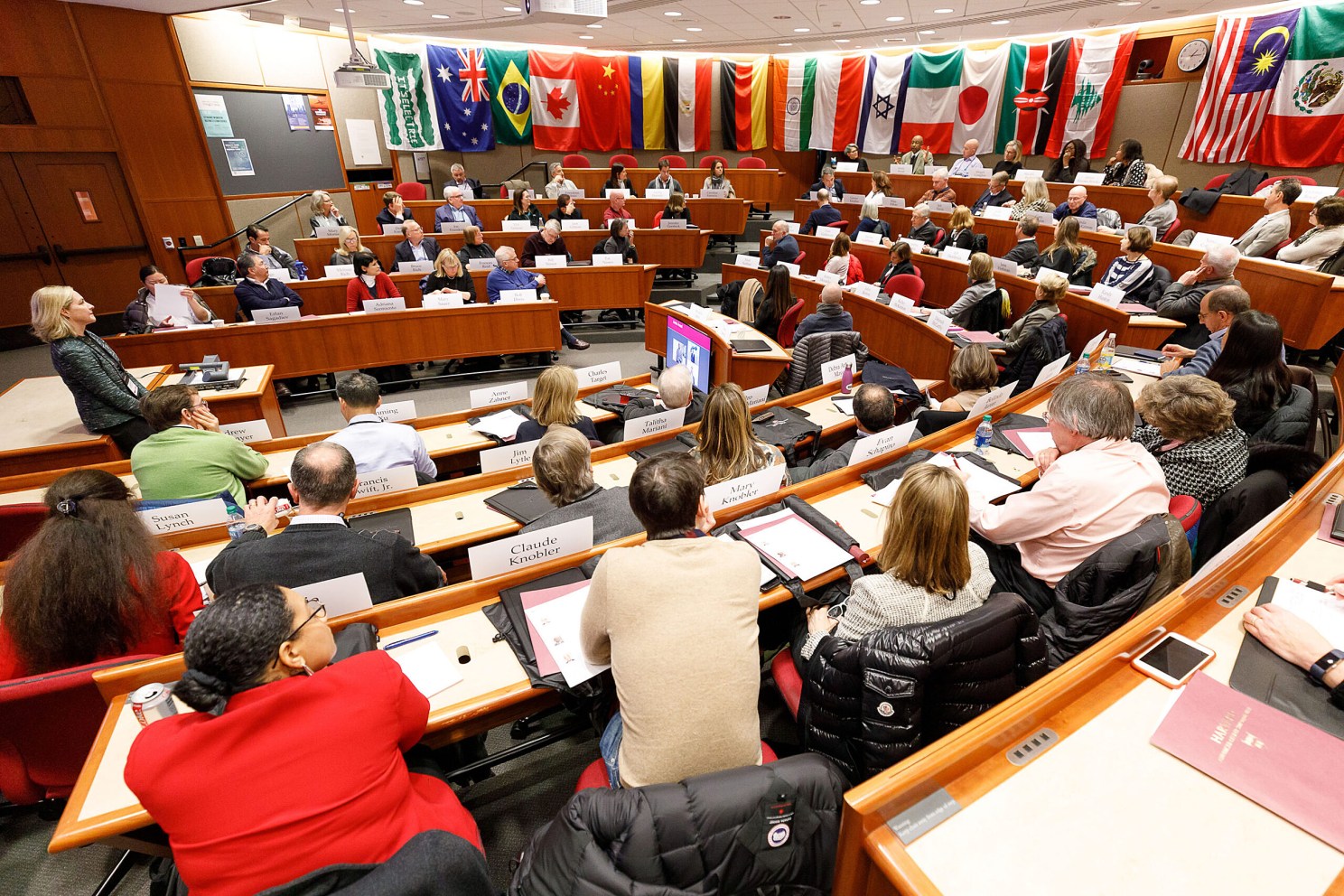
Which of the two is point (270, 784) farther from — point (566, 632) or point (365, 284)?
point (365, 284)

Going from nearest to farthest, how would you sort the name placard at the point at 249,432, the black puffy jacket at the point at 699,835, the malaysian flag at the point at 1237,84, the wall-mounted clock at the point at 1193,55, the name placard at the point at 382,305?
the black puffy jacket at the point at 699,835 → the name placard at the point at 249,432 → the name placard at the point at 382,305 → the malaysian flag at the point at 1237,84 → the wall-mounted clock at the point at 1193,55

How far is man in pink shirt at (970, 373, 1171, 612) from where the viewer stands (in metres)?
2.15

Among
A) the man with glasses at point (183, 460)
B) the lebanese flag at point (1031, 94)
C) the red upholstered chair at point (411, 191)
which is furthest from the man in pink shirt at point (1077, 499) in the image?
the red upholstered chair at point (411, 191)

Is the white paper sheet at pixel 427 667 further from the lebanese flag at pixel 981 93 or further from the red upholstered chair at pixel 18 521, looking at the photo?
the lebanese flag at pixel 981 93

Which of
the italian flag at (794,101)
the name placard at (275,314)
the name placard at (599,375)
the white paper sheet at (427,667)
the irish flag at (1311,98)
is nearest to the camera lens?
the white paper sheet at (427,667)

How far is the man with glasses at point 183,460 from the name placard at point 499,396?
1.33 metres

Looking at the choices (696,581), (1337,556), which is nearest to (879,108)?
(1337,556)

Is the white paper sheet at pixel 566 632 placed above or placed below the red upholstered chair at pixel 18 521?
below

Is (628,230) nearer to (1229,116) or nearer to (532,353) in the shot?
(532,353)

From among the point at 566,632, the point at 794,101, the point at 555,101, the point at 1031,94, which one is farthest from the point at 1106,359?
the point at 555,101

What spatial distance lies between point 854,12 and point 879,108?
14.2 ft

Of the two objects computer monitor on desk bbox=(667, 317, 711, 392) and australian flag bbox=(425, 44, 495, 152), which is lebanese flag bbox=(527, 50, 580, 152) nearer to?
australian flag bbox=(425, 44, 495, 152)

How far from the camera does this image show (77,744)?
1.86 metres

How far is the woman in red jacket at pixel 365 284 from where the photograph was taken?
20.4 feet
